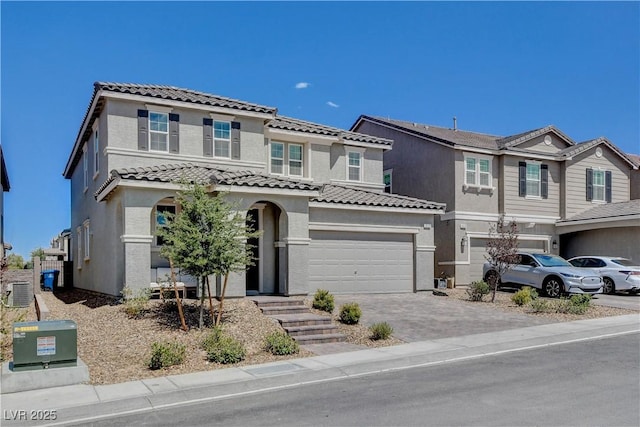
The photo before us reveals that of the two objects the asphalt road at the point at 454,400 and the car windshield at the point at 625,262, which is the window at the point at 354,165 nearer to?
the car windshield at the point at 625,262

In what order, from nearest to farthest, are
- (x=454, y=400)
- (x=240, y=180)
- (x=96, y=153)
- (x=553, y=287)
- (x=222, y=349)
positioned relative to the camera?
1. (x=454, y=400)
2. (x=222, y=349)
3. (x=240, y=180)
4. (x=96, y=153)
5. (x=553, y=287)

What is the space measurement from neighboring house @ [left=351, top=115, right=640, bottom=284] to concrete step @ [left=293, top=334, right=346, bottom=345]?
11.9m

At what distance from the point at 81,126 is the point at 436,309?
14919 millimetres

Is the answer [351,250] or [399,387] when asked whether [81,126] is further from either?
[399,387]

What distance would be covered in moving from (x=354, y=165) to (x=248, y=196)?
815 centimetres

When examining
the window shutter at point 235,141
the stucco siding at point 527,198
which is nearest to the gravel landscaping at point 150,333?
the window shutter at point 235,141

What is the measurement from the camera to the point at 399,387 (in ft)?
28.7

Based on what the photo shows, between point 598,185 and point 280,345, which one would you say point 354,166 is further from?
point 598,185

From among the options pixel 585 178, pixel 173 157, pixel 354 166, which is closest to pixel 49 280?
pixel 173 157

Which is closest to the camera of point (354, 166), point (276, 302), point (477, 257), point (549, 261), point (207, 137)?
point (276, 302)

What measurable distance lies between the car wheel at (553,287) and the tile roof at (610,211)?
682cm

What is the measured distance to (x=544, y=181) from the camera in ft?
86.7

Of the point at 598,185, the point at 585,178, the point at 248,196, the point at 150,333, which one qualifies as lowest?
the point at 150,333

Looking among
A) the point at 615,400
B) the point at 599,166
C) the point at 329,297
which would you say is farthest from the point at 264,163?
the point at 599,166
